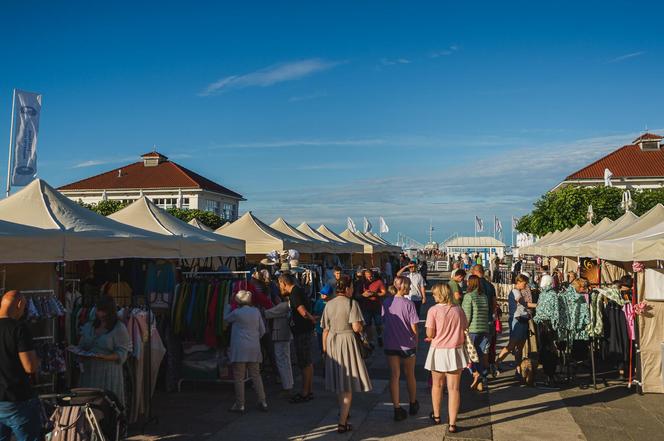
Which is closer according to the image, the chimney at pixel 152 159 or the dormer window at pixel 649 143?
the dormer window at pixel 649 143

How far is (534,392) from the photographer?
8.55m

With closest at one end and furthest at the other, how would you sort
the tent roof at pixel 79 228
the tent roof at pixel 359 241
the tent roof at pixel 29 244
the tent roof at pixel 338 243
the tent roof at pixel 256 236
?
the tent roof at pixel 29 244 → the tent roof at pixel 79 228 → the tent roof at pixel 256 236 → the tent roof at pixel 338 243 → the tent roof at pixel 359 241

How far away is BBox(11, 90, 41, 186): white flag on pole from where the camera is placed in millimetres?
12516

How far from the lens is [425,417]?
23.4ft

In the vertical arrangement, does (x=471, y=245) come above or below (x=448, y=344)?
above

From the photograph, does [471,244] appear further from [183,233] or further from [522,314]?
[183,233]

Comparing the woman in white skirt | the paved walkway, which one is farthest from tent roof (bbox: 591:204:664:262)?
the woman in white skirt

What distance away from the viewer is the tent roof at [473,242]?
226ft

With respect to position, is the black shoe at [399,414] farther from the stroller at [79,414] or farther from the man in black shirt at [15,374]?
→ the man in black shirt at [15,374]

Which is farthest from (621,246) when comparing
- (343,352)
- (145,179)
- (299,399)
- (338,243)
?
(145,179)

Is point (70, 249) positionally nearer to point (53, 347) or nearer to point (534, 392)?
point (53, 347)

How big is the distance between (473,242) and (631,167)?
66.6ft

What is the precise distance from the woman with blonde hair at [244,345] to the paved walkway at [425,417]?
0.91 feet

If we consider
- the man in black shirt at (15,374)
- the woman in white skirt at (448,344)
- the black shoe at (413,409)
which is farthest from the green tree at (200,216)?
the man in black shirt at (15,374)
